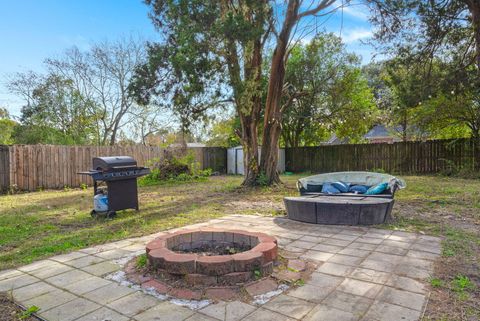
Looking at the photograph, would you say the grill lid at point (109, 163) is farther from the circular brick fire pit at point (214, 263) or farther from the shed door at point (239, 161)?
the shed door at point (239, 161)

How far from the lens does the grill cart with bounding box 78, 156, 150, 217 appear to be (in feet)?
17.6

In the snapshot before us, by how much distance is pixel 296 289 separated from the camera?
2.50 metres

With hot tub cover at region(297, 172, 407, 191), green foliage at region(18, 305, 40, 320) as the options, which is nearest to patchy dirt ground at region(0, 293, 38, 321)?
green foliage at region(18, 305, 40, 320)

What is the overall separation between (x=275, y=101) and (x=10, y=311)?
8.23 meters

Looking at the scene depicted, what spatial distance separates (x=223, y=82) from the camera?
8.38 meters

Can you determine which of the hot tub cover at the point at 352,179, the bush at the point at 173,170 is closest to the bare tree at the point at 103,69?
the bush at the point at 173,170

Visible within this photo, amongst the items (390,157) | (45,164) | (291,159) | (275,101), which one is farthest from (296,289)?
(291,159)

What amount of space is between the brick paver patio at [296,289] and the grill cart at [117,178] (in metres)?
1.80

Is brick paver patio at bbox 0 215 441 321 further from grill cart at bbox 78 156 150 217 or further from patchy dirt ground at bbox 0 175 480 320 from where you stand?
grill cart at bbox 78 156 150 217

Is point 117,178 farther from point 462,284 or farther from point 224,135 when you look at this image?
point 224,135

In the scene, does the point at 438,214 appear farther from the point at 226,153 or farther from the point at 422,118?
the point at 226,153

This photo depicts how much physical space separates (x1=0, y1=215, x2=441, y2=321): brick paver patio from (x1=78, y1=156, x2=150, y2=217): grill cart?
70.7 inches

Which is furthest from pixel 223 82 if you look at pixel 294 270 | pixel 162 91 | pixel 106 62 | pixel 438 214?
pixel 106 62

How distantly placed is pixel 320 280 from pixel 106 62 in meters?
16.0
